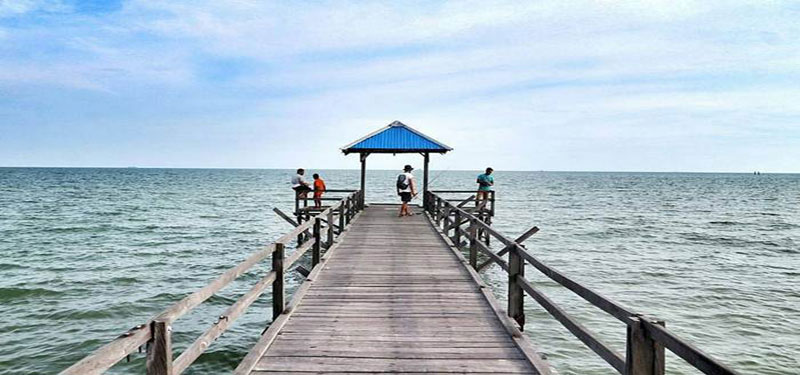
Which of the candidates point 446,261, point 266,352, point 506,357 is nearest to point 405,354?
point 506,357

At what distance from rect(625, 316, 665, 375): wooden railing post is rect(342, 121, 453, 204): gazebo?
1480 centimetres

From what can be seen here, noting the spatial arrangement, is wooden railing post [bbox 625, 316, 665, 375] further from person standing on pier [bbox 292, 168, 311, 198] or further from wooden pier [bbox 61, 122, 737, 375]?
person standing on pier [bbox 292, 168, 311, 198]

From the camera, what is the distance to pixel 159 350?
3053 millimetres

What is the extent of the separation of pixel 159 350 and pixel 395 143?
15156mm

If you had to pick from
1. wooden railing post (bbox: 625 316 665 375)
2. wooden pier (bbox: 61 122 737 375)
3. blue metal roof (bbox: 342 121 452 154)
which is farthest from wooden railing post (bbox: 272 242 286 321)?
blue metal roof (bbox: 342 121 452 154)

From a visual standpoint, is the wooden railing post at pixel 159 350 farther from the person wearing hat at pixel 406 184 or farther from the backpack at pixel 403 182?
the backpack at pixel 403 182

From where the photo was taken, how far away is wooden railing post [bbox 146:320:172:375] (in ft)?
9.94

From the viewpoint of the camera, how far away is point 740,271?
1588 cm

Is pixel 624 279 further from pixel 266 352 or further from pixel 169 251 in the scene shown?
pixel 169 251

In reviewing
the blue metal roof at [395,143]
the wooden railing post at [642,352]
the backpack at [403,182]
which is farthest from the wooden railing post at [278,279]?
the blue metal roof at [395,143]

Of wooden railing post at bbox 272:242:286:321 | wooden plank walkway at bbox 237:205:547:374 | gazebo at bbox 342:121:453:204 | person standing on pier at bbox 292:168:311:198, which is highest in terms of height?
gazebo at bbox 342:121:453:204

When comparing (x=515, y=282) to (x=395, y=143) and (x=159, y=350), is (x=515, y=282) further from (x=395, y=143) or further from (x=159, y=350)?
(x=395, y=143)

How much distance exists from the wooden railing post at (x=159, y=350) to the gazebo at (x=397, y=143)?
1483cm

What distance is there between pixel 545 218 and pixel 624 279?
1930 cm
